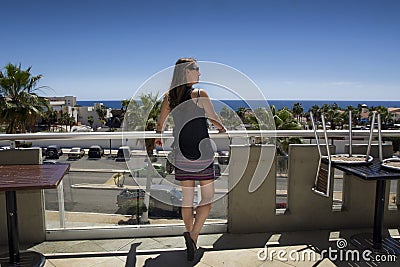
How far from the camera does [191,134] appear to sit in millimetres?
2305

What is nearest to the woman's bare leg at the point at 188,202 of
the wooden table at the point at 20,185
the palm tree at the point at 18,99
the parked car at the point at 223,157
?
the parked car at the point at 223,157

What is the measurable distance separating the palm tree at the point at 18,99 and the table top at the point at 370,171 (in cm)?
2215

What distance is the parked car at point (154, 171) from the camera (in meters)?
2.77

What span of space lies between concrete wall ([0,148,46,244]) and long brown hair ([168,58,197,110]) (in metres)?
1.13

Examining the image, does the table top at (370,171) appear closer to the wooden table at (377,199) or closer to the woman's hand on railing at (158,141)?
the wooden table at (377,199)

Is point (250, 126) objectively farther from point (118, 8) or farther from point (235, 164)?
point (118, 8)

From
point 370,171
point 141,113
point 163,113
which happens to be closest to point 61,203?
point 141,113

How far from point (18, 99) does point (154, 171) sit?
2190 cm

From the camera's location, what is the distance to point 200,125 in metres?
2.30

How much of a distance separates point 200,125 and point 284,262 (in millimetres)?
1135

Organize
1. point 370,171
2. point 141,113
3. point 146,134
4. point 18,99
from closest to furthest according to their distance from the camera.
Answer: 1. point 370,171
2. point 146,134
3. point 141,113
4. point 18,99

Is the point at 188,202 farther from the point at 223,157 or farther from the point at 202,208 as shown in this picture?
the point at 223,157

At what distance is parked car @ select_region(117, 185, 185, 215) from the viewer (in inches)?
108

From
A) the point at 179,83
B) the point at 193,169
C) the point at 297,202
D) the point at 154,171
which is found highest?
the point at 179,83
